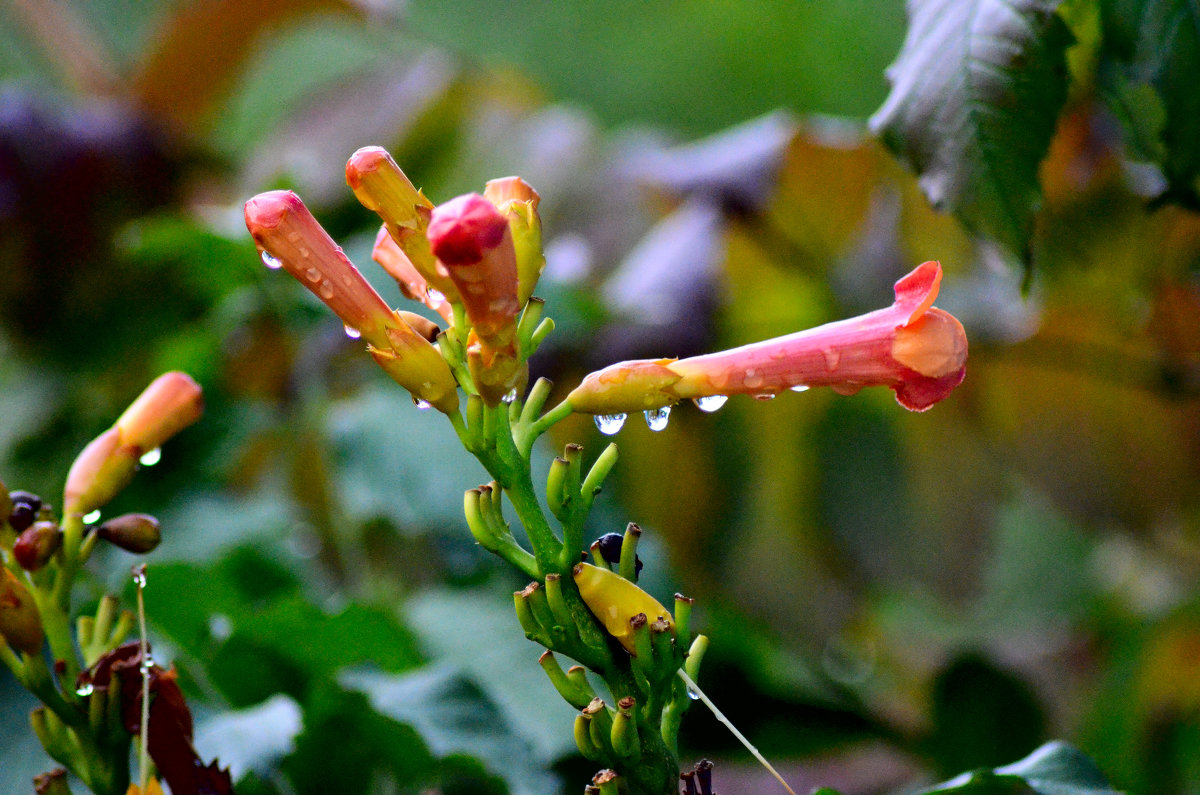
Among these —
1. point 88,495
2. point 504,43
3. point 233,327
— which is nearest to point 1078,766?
point 88,495

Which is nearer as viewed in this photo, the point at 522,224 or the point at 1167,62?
the point at 522,224

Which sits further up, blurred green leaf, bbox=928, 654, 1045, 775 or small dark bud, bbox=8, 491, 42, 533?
small dark bud, bbox=8, 491, 42, 533

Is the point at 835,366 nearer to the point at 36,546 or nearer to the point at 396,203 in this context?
the point at 396,203

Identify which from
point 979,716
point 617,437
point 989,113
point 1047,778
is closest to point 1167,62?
point 989,113

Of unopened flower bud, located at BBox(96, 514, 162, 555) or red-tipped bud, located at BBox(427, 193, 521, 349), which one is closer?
red-tipped bud, located at BBox(427, 193, 521, 349)

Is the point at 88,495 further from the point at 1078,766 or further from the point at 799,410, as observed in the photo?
the point at 799,410

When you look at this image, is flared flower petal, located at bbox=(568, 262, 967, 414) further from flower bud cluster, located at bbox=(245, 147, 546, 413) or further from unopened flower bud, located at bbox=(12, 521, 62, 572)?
unopened flower bud, located at bbox=(12, 521, 62, 572)

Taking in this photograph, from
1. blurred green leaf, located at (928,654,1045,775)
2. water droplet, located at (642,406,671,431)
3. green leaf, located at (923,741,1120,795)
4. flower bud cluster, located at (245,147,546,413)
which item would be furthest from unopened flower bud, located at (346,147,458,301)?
blurred green leaf, located at (928,654,1045,775)
